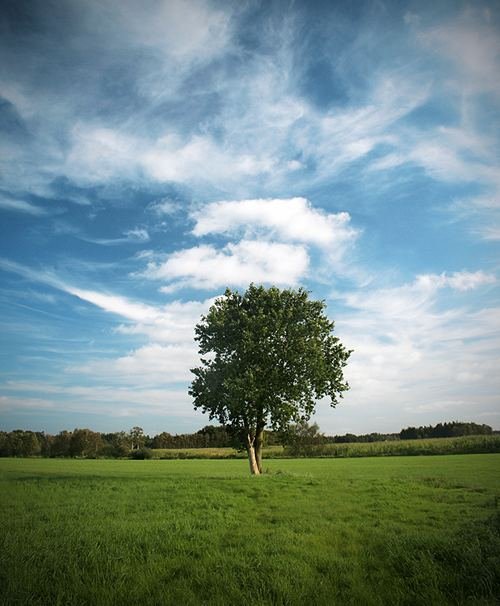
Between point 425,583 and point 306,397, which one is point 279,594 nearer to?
point 425,583

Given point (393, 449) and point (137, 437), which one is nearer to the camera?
point (393, 449)

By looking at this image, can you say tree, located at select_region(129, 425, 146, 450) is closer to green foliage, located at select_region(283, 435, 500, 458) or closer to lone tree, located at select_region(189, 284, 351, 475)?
green foliage, located at select_region(283, 435, 500, 458)

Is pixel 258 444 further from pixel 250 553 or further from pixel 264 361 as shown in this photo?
pixel 250 553

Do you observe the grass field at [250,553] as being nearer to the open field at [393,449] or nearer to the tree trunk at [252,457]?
the tree trunk at [252,457]

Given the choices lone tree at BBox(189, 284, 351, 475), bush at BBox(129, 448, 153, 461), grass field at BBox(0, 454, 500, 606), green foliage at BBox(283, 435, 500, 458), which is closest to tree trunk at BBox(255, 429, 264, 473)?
lone tree at BBox(189, 284, 351, 475)

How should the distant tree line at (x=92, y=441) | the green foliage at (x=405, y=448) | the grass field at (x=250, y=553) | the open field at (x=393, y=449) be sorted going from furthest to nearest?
the distant tree line at (x=92, y=441), the open field at (x=393, y=449), the green foliage at (x=405, y=448), the grass field at (x=250, y=553)

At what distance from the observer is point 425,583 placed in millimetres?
9320

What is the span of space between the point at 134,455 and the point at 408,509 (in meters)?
129

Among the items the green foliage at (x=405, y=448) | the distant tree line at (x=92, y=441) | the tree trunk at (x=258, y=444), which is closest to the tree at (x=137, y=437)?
the distant tree line at (x=92, y=441)

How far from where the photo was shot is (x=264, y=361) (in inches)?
1431

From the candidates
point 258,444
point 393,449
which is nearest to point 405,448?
point 393,449

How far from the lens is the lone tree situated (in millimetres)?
36000

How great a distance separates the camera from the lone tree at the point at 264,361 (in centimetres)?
3600

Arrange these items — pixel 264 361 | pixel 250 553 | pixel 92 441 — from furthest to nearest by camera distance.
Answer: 1. pixel 92 441
2. pixel 264 361
3. pixel 250 553
